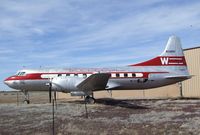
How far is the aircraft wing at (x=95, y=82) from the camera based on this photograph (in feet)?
94.7

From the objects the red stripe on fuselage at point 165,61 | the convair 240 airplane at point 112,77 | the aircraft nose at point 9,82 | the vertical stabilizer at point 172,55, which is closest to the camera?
the convair 240 airplane at point 112,77

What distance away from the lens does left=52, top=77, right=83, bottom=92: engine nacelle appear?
31531 millimetres

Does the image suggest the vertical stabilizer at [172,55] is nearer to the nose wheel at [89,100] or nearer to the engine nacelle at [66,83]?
the nose wheel at [89,100]

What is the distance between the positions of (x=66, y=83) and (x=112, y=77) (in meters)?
4.70

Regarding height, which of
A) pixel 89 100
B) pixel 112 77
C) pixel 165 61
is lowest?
pixel 89 100

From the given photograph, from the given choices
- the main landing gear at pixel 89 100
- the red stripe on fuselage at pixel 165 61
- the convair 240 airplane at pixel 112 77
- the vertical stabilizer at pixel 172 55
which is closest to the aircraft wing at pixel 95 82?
the convair 240 airplane at pixel 112 77

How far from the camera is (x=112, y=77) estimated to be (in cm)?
3334

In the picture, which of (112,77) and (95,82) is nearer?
(95,82)

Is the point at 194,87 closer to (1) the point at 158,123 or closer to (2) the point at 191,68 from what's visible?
(2) the point at 191,68

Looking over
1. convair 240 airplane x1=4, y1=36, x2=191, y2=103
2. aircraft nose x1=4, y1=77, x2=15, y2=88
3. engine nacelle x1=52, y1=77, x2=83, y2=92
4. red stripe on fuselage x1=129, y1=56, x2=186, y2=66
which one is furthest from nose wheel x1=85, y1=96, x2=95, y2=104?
aircraft nose x1=4, y1=77, x2=15, y2=88

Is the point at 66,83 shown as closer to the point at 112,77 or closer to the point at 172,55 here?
the point at 112,77

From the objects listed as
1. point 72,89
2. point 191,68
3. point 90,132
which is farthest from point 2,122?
point 191,68

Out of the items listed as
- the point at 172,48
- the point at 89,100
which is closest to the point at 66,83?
the point at 89,100

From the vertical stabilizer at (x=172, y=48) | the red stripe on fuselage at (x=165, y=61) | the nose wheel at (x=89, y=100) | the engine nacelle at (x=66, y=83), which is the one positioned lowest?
the nose wheel at (x=89, y=100)
